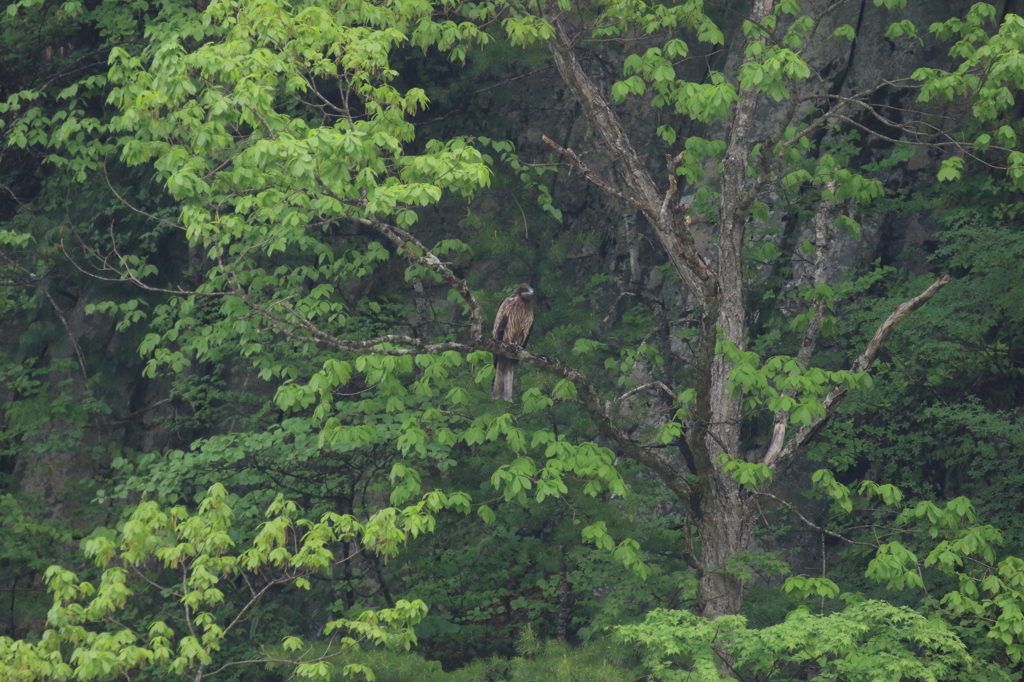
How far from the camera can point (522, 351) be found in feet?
22.1

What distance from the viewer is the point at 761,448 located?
10.9m

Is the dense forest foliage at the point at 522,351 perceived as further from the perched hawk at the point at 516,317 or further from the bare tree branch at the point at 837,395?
the perched hawk at the point at 516,317

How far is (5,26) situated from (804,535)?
1104cm

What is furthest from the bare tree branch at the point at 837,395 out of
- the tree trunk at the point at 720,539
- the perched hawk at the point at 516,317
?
the perched hawk at the point at 516,317

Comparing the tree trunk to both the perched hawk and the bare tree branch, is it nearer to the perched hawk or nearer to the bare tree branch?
the bare tree branch

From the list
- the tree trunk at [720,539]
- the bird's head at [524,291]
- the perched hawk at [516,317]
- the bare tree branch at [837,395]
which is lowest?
the tree trunk at [720,539]

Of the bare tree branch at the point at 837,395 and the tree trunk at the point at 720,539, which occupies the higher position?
the bare tree branch at the point at 837,395

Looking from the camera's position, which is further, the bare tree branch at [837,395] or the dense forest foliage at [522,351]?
the bare tree branch at [837,395]

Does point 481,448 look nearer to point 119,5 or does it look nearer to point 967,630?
point 967,630

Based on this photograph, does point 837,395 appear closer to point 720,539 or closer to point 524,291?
point 720,539

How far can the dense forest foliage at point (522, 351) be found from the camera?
273 inches

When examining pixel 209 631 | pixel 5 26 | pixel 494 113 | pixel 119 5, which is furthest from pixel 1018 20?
pixel 5 26

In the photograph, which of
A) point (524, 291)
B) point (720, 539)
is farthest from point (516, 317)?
point (720, 539)

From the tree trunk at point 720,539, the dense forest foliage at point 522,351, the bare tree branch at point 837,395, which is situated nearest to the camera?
the dense forest foliage at point 522,351
